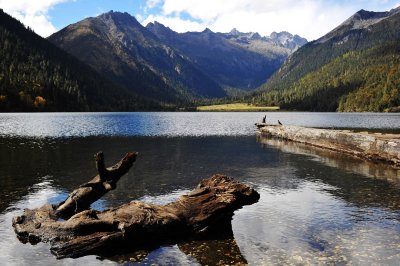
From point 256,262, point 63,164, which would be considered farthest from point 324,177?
point 63,164

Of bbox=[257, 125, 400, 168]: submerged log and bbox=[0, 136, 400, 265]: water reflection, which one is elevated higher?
bbox=[257, 125, 400, 168]: submerged log

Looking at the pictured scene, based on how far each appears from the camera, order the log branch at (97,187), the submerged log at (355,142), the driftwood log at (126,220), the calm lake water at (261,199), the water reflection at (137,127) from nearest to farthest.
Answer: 1. the calm lake water at (261,199)
2. the driftwood log at (126,220)
3. the log branch at (97,187)
4. the submerged log at (355,142)
5. the water reflection at (137,127)

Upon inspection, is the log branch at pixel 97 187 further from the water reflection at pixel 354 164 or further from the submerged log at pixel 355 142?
the submerged log at pixel 355 142

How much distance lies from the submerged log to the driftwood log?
2623 cm

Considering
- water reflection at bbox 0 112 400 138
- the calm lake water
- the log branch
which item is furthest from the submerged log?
the log branch

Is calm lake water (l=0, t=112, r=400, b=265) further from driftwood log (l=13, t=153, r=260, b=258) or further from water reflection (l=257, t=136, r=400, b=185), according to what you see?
driftwood log (l=13, t=153, r=260, b=258)

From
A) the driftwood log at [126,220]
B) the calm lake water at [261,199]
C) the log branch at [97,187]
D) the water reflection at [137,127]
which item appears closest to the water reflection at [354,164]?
the calm lake water at [261,199]

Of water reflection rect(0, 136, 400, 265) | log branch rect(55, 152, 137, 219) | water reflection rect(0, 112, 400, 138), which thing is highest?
log branch rect(55, 152, 137, 219)

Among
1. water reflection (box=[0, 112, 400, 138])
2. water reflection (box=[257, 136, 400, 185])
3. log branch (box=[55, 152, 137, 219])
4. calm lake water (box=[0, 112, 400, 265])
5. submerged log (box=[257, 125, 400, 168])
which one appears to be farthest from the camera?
water reflection (box=[0, 112, 400, 138])

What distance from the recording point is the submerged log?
3950 centimetres

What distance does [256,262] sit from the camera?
49.1 feet

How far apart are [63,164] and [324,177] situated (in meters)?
25.4

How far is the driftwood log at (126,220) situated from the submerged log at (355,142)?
26.2m

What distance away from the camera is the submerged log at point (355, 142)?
3950cm
